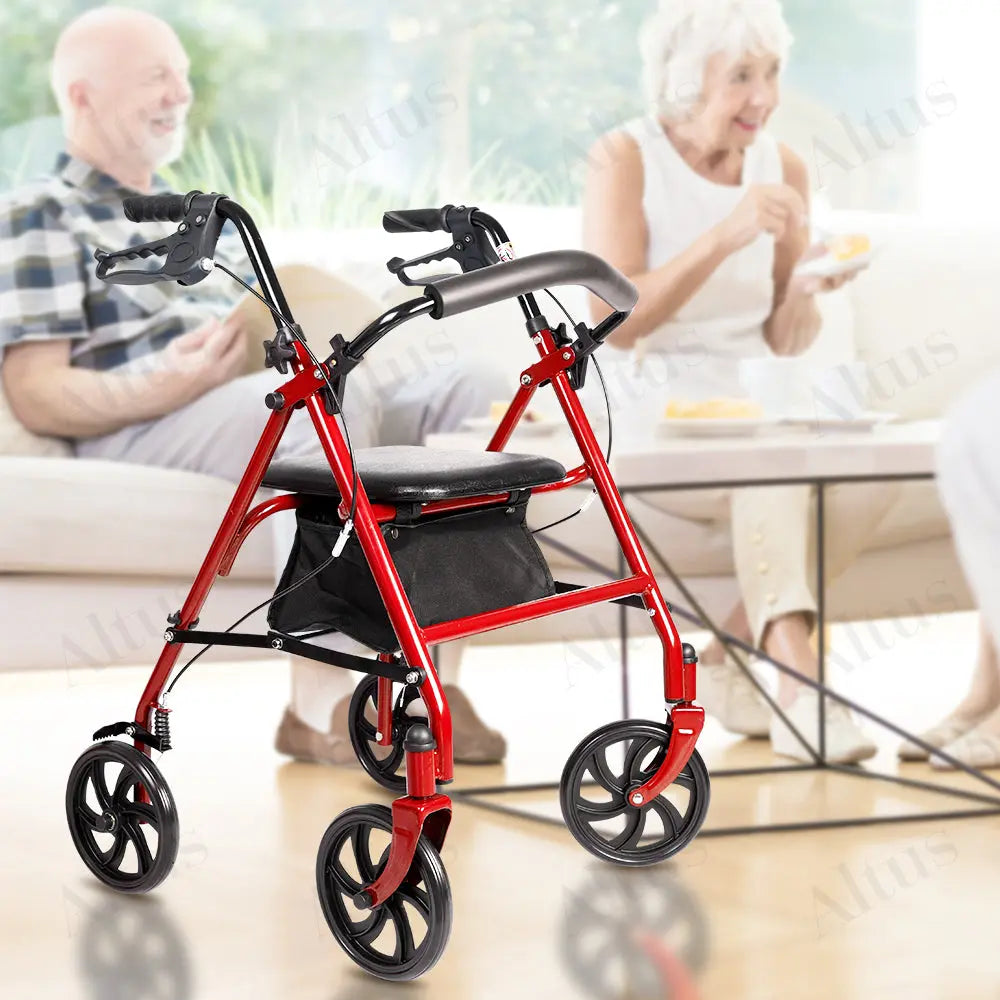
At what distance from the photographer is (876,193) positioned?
140 inches

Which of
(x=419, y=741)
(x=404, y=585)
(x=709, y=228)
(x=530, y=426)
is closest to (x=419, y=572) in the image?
(x=404, y=585)

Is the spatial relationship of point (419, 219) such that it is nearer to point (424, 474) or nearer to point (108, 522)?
point (424, 474)

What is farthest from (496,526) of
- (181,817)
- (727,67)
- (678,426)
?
(727,67)

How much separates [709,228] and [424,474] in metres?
1.62

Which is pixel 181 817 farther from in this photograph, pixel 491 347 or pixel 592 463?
pixel 491 347

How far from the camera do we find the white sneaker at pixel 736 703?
2.31m

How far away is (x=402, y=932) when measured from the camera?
1396 mm

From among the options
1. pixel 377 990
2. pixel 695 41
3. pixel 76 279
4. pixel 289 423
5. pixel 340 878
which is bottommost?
pixel 377 990

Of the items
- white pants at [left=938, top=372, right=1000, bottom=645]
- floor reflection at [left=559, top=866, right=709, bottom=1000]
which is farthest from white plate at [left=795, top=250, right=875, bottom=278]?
white pants at [left=938, top=372, right=1000, bottom=645]

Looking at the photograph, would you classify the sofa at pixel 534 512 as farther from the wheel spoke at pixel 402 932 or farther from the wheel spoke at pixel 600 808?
the wheel spoke at pixel 402 932

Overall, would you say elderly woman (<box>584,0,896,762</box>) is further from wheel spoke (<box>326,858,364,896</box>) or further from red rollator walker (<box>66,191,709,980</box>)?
wheel spoke (<box>326,858,364,896</box>)

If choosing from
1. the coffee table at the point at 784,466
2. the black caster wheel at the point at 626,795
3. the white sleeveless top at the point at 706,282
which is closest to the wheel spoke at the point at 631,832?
the black caster wheel at the point at 626,795

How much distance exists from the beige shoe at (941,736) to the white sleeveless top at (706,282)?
2.72ft

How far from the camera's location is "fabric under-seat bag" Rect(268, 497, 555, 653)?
1453mm
